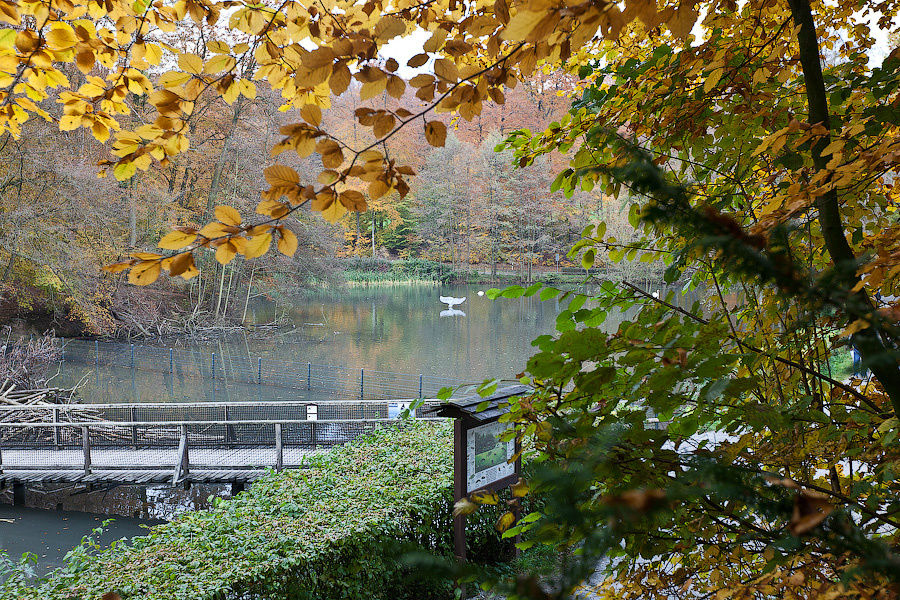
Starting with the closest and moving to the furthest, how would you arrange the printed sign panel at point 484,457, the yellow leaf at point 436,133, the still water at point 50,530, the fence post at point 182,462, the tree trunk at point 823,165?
the tree trunk at point 823,165 < the yellow leaf at point 436,133 < the printed sign panel at point 484,457 < the still water at point 50,530 < the fence post at point 182,462

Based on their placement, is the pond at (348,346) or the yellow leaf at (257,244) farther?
the pond at (348,346)

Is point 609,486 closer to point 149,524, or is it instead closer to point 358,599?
point 358,599

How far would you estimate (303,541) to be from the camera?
140 inches

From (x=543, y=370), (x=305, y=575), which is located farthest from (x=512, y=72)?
(x=305, y=575)

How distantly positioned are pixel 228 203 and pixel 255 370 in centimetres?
524

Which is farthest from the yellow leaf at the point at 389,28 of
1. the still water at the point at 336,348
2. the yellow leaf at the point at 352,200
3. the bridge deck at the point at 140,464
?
the still water at the point at 336,348

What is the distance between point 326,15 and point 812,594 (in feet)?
5.95

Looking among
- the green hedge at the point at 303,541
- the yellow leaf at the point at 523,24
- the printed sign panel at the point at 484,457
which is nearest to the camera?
the yellow leaf at the point at 523,24

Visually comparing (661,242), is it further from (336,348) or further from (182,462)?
(336,348)

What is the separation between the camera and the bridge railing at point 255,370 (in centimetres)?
1346

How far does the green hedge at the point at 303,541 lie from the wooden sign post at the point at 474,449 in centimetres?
37

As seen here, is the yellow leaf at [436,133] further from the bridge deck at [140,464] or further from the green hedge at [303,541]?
the bridge deck at [140,464]

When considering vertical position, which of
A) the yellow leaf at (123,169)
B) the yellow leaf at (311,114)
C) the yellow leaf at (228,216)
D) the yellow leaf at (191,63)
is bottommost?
the yellow leaf at (228,216)

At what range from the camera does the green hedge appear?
3.13 metres
